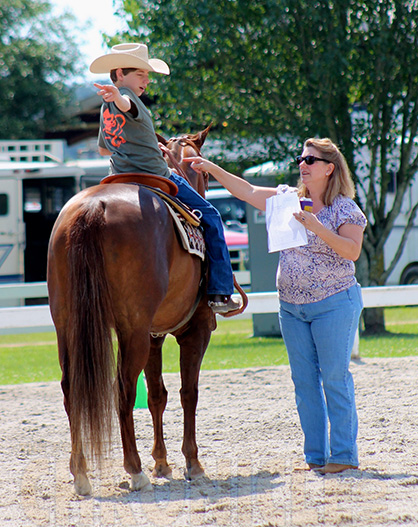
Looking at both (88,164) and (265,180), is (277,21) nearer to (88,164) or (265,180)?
Result: (265,180)

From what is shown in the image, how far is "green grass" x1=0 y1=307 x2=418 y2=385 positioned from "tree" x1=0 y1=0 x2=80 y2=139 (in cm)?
1836

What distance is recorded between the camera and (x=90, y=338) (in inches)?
149

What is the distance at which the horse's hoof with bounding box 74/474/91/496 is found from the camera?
3.97 meters

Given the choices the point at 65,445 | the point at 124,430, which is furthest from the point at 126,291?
the point at 65,445

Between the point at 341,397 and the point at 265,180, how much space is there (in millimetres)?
8790

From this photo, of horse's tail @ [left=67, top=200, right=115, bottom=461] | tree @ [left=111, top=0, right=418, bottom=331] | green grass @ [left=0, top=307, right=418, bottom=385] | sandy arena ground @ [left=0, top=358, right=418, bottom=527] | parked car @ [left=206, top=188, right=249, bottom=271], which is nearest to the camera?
sandy arena ground @ [left=0, top=358, right=418, bottom=527]

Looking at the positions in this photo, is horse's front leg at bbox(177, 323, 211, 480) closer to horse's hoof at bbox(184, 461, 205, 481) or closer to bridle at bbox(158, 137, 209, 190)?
horse's hoof at bbox(184, 461, 205, 481)

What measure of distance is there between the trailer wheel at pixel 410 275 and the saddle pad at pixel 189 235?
13.7m

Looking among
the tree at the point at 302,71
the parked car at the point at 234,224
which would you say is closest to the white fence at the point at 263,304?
the tree at the point at 302,71

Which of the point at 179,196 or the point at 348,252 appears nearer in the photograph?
the point at 348,252

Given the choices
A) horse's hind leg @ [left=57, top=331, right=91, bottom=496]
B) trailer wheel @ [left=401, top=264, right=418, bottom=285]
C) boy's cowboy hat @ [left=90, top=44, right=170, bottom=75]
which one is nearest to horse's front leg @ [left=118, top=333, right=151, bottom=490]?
horse's hind leg @ [left=57, top=331, right=91, bottom=496]

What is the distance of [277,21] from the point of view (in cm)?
1200

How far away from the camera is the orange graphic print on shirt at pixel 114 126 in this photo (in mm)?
4316

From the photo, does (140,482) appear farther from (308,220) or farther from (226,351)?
(226,351)
